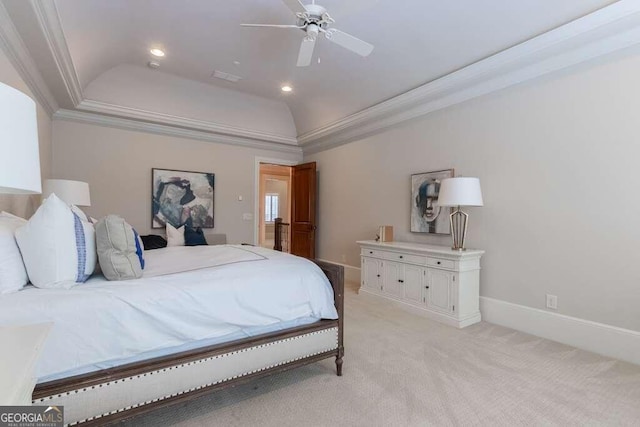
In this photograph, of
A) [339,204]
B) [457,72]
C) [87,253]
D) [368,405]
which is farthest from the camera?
[339,204]

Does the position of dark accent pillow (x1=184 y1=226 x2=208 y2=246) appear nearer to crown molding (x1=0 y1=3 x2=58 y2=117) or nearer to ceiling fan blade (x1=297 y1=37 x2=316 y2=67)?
crown molding (x1=0 y1=3 x2=58 y2=117)

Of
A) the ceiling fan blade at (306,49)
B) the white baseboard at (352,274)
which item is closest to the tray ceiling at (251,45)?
the ceiling fan blade at (306,49)

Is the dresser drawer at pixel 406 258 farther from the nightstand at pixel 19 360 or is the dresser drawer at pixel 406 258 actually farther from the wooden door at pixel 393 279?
the nightstand at pixel 19 360

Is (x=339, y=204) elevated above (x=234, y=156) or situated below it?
below

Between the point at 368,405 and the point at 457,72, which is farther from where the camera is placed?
the point at 457,72

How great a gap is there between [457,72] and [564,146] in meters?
1.35

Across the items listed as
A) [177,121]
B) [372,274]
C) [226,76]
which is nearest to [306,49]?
[226,76]

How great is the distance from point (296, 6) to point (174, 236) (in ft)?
12.0

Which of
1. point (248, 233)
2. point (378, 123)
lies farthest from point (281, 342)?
point (248, 233)

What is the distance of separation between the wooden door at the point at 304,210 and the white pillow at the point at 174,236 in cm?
233

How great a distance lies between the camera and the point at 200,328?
1.81 metres

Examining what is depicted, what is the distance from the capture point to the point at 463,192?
3.35 metres

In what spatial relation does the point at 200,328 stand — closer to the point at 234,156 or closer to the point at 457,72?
the point at 457,72

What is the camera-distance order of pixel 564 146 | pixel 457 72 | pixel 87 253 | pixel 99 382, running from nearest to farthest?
1. pixel 99 382
2. pixel 87 253
3. pixel 564 146
4. pixel 457 72
